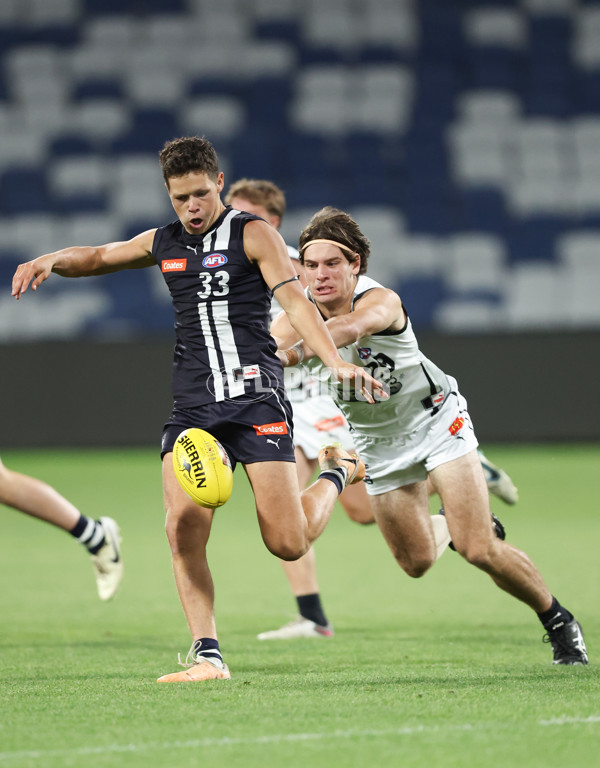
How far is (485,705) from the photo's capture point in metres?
4.04

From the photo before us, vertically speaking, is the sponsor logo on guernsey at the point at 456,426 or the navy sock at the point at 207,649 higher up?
the sponsor logo on guernsey at the point at 456,426

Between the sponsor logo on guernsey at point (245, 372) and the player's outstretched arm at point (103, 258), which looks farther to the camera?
the player's outstretched arm at point (103, 258)

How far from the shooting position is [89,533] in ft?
19.8

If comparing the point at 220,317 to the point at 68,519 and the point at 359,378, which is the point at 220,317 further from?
the point at 68,519

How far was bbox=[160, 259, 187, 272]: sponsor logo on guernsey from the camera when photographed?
484 centimetres

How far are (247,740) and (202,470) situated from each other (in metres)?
1.22

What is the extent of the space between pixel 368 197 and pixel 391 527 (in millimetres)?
13718

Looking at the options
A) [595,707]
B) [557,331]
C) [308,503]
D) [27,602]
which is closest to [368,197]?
[557,331]

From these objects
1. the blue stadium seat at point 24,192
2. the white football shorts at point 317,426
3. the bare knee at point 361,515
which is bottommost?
the bare knee at point 361,515

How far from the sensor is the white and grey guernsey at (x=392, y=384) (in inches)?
204

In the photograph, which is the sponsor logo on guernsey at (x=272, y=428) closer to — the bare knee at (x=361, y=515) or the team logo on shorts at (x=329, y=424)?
the bare knee at (x=361, y=515)

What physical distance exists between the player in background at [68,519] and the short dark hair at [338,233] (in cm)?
189

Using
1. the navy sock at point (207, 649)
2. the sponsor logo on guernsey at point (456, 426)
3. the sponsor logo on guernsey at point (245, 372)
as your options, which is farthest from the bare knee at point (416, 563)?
the sponsor logo on guernsey at point (245, 372)

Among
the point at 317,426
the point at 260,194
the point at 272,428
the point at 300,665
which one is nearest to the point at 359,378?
the point at 272,428
